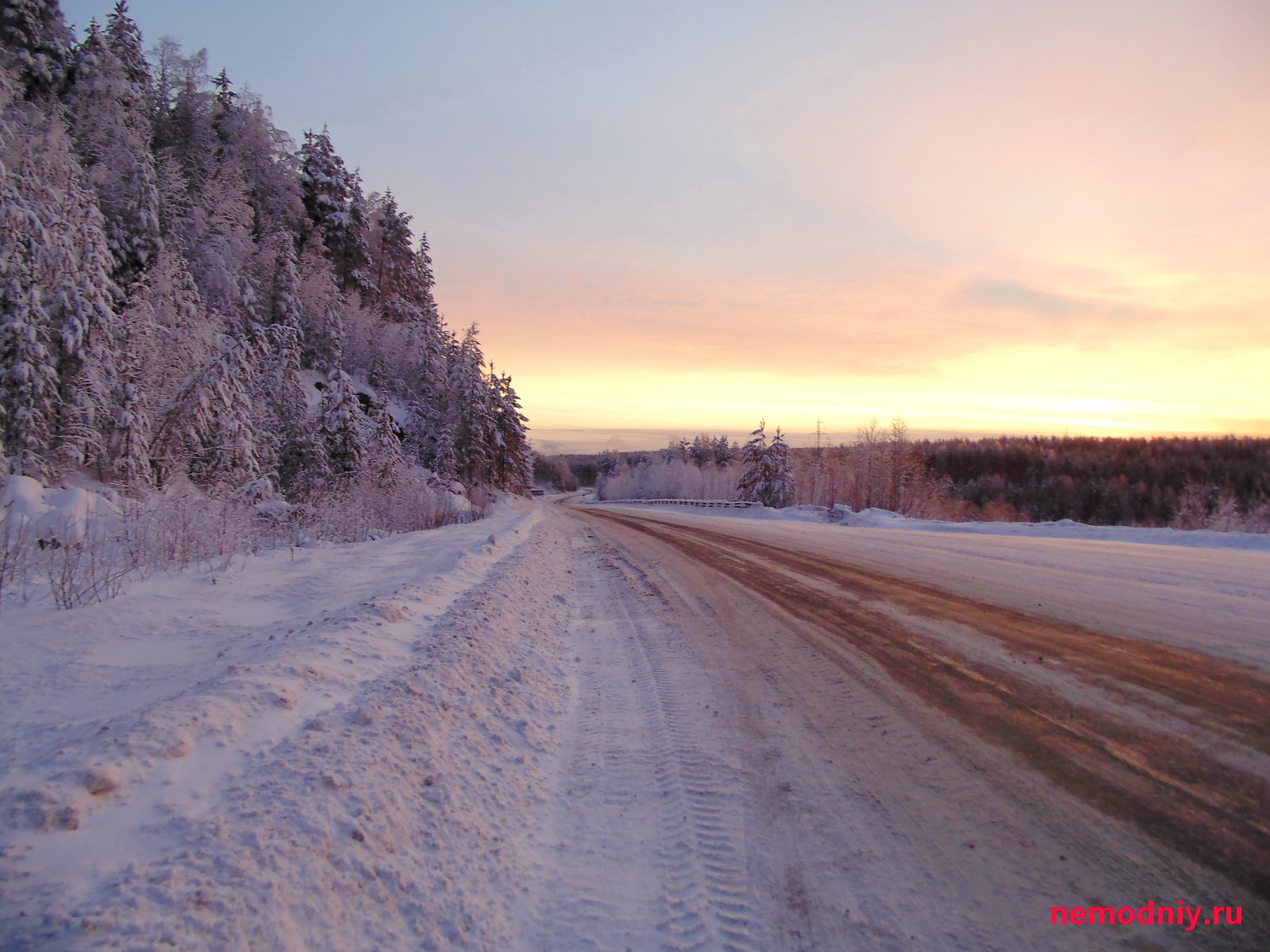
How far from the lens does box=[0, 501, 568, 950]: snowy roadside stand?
2.24 m

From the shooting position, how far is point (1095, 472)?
72.4 meters

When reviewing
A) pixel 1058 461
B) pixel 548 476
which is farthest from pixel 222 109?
pixel 548 476

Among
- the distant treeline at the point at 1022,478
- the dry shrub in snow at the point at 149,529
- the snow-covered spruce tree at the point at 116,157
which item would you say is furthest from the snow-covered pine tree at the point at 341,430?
the distant treeline at the point at 1022,478

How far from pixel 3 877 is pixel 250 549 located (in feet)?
27.0

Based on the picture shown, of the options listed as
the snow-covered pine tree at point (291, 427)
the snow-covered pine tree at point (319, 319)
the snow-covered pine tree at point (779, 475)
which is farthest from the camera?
the snow-covered pine tree at point (779, 475)

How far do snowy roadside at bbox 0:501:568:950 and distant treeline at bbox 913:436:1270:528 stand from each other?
43643 millimetres

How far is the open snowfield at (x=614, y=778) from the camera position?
95.7 inches

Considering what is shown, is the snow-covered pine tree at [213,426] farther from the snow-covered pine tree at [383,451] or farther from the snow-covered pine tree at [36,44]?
the snow-covered pine tree at [36,44]

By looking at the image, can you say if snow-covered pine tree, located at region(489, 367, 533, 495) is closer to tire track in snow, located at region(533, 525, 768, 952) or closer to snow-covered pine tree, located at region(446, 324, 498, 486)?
snow-covered pine tree, located at region(446, 324, 498, 486)

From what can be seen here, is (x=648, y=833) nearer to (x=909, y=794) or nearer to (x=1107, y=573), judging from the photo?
(x=909, y=794)

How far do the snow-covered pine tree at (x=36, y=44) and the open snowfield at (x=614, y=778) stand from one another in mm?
30192

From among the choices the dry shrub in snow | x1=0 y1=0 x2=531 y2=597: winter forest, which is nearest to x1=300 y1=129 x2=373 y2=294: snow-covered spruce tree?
x1=0 y1=0 x2=531 y2=597: winter forest

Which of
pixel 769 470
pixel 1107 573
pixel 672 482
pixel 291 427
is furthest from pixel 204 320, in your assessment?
pixel 672 482

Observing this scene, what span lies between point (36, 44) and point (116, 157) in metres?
4.98
